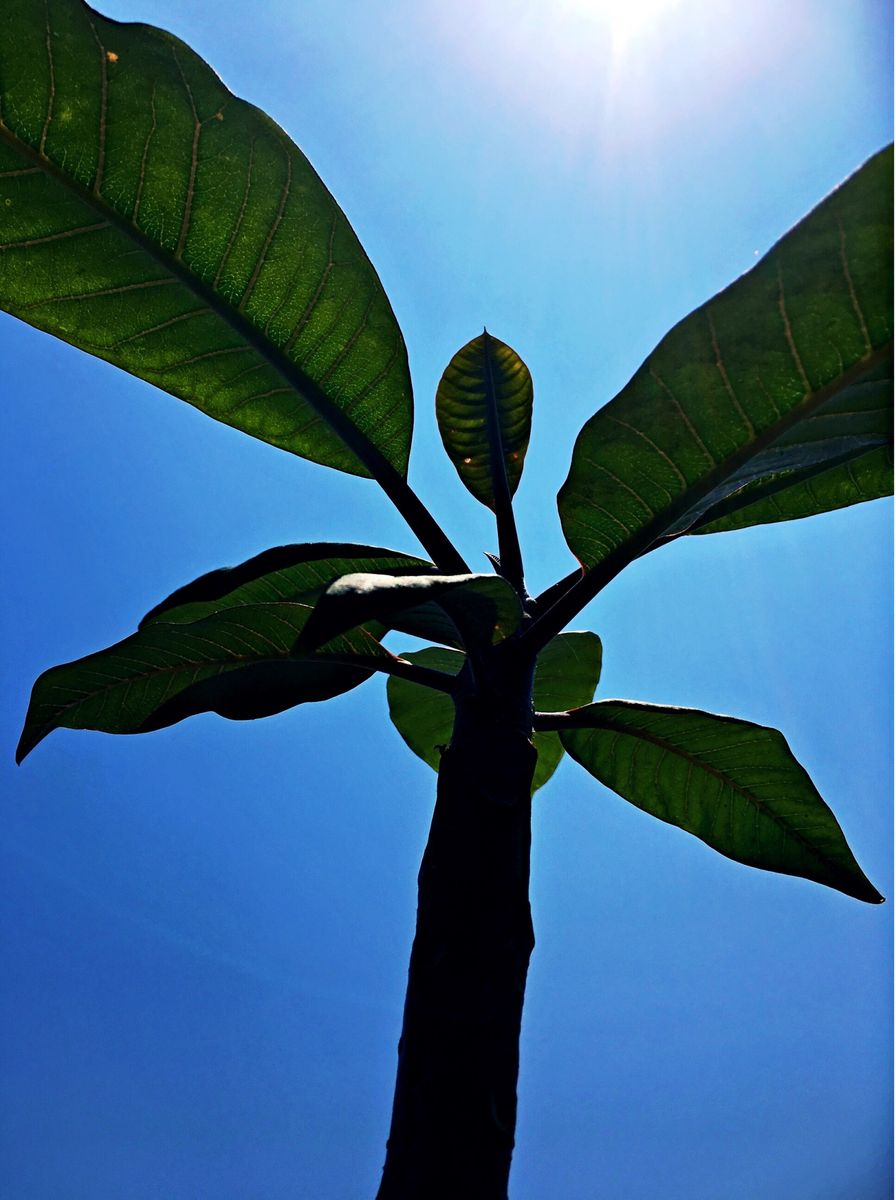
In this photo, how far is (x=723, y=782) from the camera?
79cm

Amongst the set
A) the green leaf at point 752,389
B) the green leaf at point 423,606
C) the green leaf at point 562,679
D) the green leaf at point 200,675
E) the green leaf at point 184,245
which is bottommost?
the green leaf at point 423,606

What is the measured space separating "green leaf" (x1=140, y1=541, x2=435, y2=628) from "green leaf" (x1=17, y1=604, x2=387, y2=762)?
32 mm

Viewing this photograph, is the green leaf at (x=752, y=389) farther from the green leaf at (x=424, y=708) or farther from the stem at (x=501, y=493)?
the green leaf at (x=424, y=708)

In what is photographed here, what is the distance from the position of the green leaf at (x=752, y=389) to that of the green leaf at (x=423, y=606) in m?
0.11

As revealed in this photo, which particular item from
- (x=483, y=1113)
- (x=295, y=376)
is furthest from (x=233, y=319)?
(x=483, y=1113)

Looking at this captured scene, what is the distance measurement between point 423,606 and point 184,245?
339 mm

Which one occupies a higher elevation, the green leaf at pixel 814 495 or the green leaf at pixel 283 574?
Answer: the green leaf at pixel 814 495

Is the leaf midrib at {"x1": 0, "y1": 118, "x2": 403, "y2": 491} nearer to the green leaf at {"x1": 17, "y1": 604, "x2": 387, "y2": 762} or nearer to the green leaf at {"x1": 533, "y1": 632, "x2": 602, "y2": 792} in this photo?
the green leaf at {"x1": 17, "y1": 604, "x2": 387, "y2": 762}

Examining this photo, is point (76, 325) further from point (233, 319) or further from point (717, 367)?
point (717, 367)

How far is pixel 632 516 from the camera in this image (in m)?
0.63

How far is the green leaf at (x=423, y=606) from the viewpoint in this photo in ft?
1.41

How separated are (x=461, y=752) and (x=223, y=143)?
19.1 inches

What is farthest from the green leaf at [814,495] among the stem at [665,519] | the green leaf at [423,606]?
the green leaf at [423,606]

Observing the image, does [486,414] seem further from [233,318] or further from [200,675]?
[200,675]
